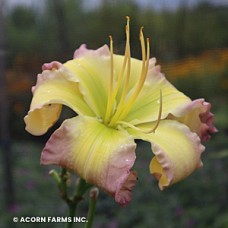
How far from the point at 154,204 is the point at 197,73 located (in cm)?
187

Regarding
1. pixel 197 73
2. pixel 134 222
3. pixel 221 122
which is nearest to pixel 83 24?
pixel 197 73

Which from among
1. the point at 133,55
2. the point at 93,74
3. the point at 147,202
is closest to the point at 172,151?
the point at 93,74

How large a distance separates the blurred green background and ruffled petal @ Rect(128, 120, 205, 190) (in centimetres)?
158

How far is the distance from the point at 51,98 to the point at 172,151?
161 millimetres

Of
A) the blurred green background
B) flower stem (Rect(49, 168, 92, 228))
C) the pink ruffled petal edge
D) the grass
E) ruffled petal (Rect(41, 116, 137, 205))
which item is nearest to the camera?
Answer: ruffled petal (Rect(41, 116, 137, 205))

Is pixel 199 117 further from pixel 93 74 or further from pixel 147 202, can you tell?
pixel 147 202

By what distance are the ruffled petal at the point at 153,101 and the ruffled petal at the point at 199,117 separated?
0.05ft

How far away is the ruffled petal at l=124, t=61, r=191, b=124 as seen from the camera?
0.76 meters

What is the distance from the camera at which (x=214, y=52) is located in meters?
4.44

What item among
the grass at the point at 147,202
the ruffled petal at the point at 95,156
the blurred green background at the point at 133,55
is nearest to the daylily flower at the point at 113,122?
the ruffled petal at the point at 95,156

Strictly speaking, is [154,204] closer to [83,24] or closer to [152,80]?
[152,80]

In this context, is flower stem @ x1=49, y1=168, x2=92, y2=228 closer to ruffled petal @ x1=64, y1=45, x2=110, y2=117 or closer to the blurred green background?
ruffled petal @ x1=64, y1=45, x2=110, y2=117

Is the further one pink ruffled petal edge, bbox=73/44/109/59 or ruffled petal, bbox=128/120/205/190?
pink ruffled petal edge, bbox=73/44/109/59

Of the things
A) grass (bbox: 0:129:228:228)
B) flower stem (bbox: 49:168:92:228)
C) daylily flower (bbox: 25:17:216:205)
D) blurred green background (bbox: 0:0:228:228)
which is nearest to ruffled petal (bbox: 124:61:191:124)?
daylily flower (bbox: 25:17:216:205)
